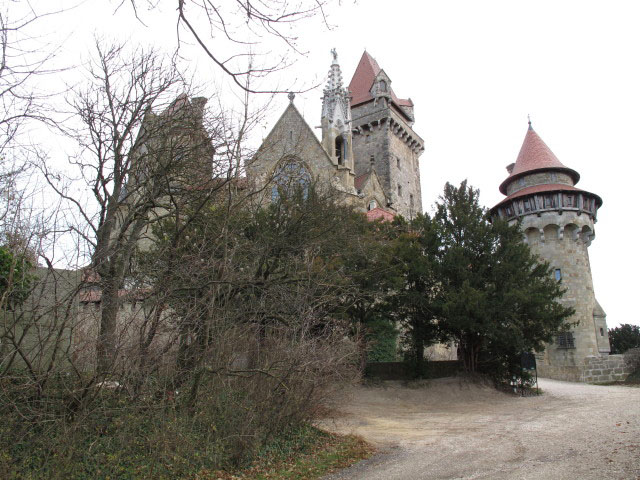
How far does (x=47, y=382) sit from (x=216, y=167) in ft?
15.9

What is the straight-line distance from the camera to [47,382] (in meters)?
6.46

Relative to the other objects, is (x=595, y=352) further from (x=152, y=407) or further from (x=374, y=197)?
(x=152, y=407)

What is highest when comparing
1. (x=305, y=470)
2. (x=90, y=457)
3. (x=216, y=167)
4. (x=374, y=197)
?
(x=374, y=197)

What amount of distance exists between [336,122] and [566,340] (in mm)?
19132

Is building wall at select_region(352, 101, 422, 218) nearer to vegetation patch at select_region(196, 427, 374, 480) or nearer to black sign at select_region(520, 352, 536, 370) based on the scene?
black sign at select_region(520, 352, 536, 370)

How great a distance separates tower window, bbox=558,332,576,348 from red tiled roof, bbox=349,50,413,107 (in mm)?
22779

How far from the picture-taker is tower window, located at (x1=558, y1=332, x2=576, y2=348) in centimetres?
2680

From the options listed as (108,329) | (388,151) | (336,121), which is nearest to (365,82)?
(388,151)

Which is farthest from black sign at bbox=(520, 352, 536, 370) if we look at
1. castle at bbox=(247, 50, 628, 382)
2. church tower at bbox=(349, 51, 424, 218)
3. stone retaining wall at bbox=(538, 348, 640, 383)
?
church tower at bbox=(349, 51, 424, 218)

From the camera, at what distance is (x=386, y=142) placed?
3838 centimetres

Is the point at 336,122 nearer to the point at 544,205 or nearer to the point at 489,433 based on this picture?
the point at 544,205

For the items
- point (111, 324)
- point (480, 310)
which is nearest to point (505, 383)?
point (480, 310)

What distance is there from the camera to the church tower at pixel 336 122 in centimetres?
3155

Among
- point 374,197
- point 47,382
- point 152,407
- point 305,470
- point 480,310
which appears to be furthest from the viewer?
point 374,197
